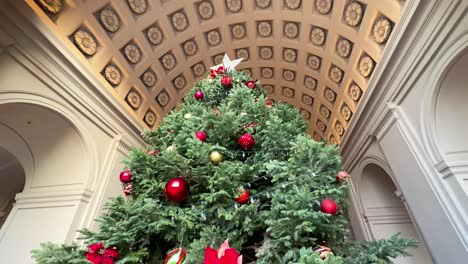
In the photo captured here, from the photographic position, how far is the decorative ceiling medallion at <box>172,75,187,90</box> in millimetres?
5828

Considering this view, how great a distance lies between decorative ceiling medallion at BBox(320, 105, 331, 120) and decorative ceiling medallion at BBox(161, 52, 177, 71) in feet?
13.0

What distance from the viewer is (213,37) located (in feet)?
18.3

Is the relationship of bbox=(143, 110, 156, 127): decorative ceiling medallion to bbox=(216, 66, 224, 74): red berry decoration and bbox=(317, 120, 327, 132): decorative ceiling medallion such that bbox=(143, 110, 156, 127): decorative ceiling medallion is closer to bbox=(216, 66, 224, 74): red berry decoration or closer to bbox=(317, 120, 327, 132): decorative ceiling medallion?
bbox=(216, 66, 224, 74): red berry decoration

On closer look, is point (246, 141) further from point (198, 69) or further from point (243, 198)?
point (198, 69)

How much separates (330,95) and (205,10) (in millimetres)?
3534

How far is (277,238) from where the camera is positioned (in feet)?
3.86

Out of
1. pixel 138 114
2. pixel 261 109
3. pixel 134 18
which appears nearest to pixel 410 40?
pixel 261 109

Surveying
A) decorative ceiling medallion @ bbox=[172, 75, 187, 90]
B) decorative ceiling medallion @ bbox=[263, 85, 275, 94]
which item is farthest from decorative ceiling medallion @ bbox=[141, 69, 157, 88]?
decorative ceiling medallion @ bbox=[263, 85, 275, 94]

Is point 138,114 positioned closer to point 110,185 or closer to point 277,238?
point 110,185

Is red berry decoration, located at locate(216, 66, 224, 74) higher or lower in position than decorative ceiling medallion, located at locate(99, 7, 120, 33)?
lower

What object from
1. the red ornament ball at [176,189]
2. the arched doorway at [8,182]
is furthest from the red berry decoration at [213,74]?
the arched doorway at [8,182]

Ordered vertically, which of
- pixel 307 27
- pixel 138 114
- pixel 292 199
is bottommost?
pixel 292 199

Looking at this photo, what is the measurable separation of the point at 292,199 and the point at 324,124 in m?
6.14

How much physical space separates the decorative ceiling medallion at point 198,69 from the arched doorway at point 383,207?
4.44 m
